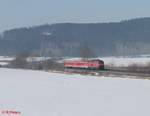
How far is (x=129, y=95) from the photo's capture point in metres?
35.5

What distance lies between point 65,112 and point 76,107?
7.46 feet

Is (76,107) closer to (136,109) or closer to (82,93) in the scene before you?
(136,109)

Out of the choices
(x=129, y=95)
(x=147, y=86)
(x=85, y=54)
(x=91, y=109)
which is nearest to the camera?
(x=91, y=109)

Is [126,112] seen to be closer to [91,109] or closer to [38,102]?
[91,109]

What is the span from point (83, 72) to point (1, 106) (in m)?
37.1

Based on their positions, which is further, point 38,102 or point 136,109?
point 38,102

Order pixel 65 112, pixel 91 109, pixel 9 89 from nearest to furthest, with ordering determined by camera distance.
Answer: pixel 65 112 < pixel 91 109 < pixel 9 89

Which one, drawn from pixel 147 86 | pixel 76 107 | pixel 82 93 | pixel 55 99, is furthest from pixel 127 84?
pixel 76 107

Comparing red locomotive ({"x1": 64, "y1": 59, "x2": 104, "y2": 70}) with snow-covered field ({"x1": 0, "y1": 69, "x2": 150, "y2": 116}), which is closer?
snow-covered field ({"x1": 0, "y1": 69, "x2": 150, "y2": 116})

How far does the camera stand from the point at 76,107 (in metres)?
28.4

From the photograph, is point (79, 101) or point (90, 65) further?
point (90, 65)

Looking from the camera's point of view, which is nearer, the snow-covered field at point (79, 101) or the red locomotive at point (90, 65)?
the snow-covered field at point (79, 101)

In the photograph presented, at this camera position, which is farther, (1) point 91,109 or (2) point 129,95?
(2) point 129,95

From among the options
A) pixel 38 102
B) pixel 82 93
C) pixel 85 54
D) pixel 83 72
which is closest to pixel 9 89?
pixel 82 93
